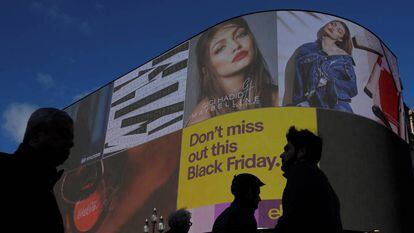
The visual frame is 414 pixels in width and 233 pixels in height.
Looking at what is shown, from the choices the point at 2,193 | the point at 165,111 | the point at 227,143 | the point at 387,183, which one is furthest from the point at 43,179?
the point at 165,111

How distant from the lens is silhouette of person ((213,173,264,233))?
4020 millimetres

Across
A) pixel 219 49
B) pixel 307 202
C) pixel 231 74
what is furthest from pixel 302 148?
pixel 219 49

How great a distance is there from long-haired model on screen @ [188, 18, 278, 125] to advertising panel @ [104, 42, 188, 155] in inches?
81.4

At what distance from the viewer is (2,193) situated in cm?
→ 235

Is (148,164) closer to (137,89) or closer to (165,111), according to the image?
(165,111)

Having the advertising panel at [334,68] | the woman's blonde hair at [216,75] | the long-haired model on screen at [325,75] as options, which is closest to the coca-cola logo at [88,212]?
the woman's blonde hair at [216,75]

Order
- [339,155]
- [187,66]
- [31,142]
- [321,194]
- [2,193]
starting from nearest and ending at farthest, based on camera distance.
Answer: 1. [2,193]
2. [31,142]
3. [321,194]
4. [339,155]
5. [187,66]

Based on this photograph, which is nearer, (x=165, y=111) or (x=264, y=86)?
(x=264, y=86)

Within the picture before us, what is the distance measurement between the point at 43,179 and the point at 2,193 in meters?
0.20

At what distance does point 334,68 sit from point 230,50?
641 centimetres

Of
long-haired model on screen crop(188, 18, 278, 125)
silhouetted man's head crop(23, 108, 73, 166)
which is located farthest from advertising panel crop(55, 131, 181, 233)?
silhouetted man's head crop(23, 108, 73, 166)

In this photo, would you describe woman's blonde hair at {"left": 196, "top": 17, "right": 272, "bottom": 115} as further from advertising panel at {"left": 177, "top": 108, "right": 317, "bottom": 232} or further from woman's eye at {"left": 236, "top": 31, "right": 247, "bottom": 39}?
advertising panel at {"left": 177, "top": 108, "right": 317, "bottom": 232}

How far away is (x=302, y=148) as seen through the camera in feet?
11.1

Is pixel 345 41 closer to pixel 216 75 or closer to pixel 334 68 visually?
pixel 334 68
